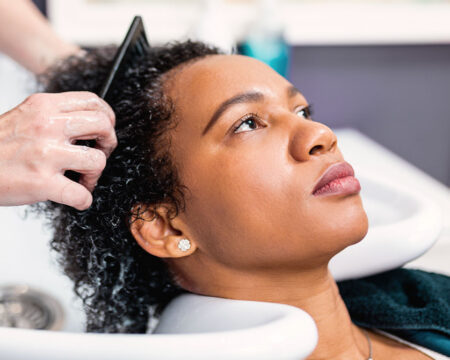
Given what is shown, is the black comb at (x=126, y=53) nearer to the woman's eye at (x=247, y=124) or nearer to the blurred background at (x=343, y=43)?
the woman's eye at (x=247, y=124)

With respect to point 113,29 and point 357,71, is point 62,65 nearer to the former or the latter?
point 113,29

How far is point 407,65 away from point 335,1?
37cm

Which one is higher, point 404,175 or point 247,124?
point 247,124

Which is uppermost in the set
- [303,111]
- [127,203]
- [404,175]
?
[303,111]

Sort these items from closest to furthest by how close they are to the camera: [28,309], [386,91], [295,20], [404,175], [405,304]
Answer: [405,304] < [28,309] < [404,175] < [295,20] < [386,91]

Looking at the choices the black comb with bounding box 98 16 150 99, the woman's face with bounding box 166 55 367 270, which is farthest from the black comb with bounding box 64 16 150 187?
the woman's face with bounding box 166 55 367 270

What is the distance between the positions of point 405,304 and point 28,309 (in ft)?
2.85

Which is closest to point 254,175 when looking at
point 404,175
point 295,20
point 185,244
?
point 185,244

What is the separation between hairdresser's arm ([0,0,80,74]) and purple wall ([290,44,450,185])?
877 mm

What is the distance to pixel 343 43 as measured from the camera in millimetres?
1896

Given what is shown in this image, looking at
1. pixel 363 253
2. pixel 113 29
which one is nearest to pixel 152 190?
pixel 363 253

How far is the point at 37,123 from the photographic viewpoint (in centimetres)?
70

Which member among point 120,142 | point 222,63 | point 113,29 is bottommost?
point 113,29

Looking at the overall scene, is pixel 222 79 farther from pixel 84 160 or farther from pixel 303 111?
pixel 84 160
